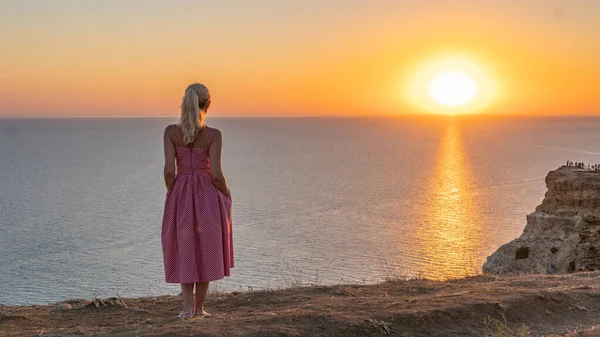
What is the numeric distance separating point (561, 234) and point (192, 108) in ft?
70.6

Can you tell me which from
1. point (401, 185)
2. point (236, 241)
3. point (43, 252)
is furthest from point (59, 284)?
point (401, 185)

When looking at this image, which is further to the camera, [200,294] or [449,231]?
[449,231]

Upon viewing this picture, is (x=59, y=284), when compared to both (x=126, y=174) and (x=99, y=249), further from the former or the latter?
(x=126, y=174)

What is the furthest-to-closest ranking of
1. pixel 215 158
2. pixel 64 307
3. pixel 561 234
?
1. pixel 561 234
2. pixel 64 307
3. pixel 215 158

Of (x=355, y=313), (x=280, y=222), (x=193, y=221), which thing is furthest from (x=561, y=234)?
(x=280, y=222)

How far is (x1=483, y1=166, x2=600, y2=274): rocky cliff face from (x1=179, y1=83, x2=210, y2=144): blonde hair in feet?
65.7

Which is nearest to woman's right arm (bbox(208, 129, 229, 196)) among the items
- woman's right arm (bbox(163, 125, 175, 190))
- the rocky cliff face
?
woman's right arm (bbox(163, 125, 175, 190))

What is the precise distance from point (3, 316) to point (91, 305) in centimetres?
126

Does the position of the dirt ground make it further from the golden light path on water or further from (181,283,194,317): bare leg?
the golden light path on water

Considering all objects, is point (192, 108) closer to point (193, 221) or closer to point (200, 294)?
point (193, 221)

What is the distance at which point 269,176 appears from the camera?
9288cm

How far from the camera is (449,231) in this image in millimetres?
51438

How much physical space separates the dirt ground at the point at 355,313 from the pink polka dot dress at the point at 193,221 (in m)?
0.65

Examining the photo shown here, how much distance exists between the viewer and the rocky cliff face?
82.5ft
